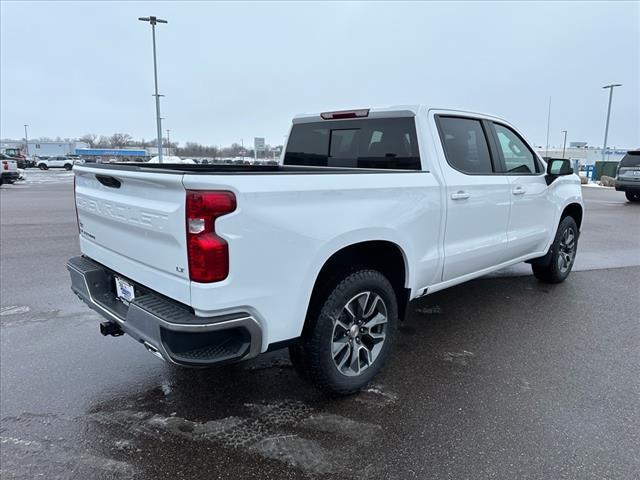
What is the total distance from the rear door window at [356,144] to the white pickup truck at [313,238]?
0.01 metres

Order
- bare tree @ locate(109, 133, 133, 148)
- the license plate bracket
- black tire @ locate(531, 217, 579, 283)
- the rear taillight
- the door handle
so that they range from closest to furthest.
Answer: the rear taillight → the license plate bracket → the door handle → black tire @ locate(531, 217, 579, 283) → bare tree @ locate(109, 133, 133, 148)

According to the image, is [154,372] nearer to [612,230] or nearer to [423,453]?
[423,453]

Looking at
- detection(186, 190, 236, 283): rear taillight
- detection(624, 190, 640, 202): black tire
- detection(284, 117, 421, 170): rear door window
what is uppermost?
detection(284, 117, 421, 170): rear door window

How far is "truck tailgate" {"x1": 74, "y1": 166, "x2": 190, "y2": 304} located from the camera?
7.93 ft

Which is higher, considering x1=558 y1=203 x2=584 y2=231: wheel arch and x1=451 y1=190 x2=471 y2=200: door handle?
x1=451 y1=190 x2=471 y2=200: door handle

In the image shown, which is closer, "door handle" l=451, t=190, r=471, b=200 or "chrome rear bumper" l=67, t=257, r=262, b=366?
"chrome rear bumper" l=67, t=257, r=262, b=366

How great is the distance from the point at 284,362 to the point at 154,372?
3.27 ft

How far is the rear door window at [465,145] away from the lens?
3.91m

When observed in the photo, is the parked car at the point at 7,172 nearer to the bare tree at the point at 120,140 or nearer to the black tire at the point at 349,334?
the black tire at the point at 349,334

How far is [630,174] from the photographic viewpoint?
17.2 metres

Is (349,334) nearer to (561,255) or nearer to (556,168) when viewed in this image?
(556,168)

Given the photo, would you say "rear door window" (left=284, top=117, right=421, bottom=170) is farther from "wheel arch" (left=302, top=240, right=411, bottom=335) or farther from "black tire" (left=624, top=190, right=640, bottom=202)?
"black tire" (left=624, top=190, right=640, bottom=202)

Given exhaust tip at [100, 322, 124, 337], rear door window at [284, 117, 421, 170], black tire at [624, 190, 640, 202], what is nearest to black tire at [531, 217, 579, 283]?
rear door window at [284, 117, 421, 170]

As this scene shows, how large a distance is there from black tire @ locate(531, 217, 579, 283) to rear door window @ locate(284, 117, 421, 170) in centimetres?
285
